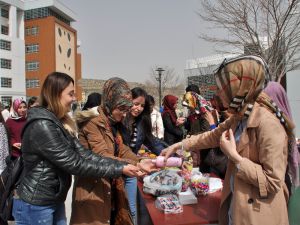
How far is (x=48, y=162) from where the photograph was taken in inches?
75.5

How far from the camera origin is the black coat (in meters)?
5.69

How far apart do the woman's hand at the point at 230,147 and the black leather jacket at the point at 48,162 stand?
0.75m

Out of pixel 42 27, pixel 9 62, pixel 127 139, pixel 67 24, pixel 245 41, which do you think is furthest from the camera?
pixel 67 24

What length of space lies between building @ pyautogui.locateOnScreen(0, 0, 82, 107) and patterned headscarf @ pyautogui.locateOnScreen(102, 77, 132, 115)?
40.8 meters

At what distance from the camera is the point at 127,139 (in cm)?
274

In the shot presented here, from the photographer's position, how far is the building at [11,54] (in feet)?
130

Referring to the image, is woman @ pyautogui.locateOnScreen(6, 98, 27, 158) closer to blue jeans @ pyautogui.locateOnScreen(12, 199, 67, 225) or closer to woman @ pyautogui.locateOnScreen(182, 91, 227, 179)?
blue jeans @ pyautogui.locateOnScreen(12, 199, 67, 225)

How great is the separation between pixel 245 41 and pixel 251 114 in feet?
26.0

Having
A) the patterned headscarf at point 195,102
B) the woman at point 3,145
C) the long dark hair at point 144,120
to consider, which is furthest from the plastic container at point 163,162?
the woman at point 3,145

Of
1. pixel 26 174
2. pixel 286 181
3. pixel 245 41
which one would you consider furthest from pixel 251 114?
pixel 245 41

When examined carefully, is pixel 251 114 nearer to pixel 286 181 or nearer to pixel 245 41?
pixel 286 181

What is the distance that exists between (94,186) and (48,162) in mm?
399

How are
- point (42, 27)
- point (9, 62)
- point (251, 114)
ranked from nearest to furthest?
1. point (251, 114)
2. point (9, 62)
3. point (42, 27)

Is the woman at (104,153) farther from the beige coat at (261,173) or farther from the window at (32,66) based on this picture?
the window at (32,66)
